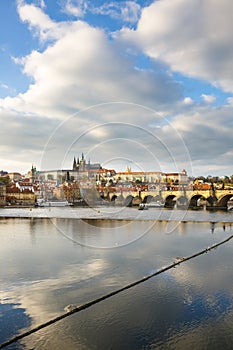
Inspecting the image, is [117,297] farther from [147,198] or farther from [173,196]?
[147,198]

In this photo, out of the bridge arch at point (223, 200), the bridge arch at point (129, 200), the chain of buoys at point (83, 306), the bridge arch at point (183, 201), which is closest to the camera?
the chain of buoys at point (83, 306)

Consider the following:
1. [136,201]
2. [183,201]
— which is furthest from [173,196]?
[136,201]

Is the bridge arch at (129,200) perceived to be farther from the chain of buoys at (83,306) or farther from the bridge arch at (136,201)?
the chain of buoys at (83,306)

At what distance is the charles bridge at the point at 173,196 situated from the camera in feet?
161

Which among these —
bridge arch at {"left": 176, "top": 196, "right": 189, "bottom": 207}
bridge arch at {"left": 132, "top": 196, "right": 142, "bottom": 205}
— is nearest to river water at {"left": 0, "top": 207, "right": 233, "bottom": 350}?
bridge arch at {"left": 176, "top": 196, "right": 189, "bottom": 207}

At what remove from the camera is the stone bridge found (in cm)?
4903

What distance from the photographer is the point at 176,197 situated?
183ft

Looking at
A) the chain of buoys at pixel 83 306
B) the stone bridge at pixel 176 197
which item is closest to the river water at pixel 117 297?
the chain of buoys at pixel 83 306

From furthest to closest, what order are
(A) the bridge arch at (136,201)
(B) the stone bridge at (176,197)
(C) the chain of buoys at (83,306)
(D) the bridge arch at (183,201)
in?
(A) the bridge arch at (136,201)
(D) the bridge arch at (183,201)
(B) the stone bridge at (176,197)
(C) the chain of buoys at (83,306)

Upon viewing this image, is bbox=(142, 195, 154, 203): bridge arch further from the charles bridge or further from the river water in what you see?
the river water

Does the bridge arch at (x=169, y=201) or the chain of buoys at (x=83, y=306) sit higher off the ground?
the bridge arch at (x=169, y=201)

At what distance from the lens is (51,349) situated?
18.5 feet

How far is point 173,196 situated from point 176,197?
Answer: 624mm

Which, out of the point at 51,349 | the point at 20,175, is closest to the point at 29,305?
the point at 51,349
